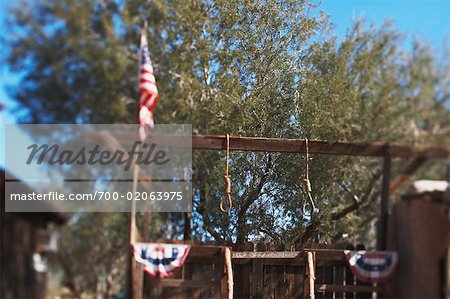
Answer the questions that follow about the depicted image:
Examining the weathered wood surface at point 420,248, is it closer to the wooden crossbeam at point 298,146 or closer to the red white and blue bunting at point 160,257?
the wooden crossbeam at point 298,146

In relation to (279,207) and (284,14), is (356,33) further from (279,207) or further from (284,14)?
(279,207)

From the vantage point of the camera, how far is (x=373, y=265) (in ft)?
16.0

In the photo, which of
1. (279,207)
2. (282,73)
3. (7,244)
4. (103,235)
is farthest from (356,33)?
(7,244)

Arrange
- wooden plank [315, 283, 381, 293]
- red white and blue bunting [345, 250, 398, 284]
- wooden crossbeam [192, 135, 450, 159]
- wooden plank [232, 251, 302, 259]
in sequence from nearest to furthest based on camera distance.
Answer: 1. red white and blue bunting [345, 250, 398, 284]
2. wooden plank [315, 283, 381, 293]
3. wooden crossbeam [192, 135, 450, 159]
4. wooden plank [232, 251, 302, 259]

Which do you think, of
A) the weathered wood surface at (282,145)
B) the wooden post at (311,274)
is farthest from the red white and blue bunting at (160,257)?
the wooden post at (311,274)

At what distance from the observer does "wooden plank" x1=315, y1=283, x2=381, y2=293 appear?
5.07 meters

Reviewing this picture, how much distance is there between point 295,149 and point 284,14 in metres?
2.54

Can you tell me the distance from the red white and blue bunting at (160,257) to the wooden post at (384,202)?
1.72m

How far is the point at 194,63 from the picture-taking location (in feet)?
27.9

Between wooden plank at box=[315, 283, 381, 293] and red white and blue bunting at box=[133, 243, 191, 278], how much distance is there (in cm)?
154

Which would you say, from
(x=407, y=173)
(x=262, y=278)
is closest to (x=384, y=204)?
(x=407, y=173)

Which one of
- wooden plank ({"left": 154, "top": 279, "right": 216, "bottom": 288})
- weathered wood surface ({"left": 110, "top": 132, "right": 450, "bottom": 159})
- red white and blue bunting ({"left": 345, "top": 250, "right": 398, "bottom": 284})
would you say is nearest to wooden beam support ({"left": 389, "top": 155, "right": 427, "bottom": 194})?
weathered wood surface ({"left": 110, "top": 132, "right": 450, "bottom": 159})

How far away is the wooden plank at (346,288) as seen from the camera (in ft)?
16.6

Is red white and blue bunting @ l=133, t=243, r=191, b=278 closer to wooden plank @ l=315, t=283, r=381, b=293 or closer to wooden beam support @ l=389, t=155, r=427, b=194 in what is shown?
wooden plank @ l=315, t=283, r=381, b=293
